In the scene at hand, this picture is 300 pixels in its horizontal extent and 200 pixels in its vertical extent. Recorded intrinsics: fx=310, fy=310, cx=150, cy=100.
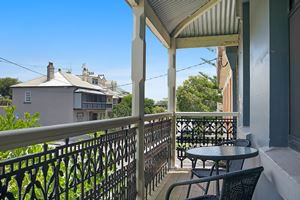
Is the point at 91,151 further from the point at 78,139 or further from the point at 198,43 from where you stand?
the point at 198,43

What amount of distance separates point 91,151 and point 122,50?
90.5ft

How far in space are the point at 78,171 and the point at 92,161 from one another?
0.21 m

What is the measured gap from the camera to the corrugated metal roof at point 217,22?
5402 millimetres

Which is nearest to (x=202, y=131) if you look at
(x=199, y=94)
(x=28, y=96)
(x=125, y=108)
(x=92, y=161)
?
(x=125, y=108)

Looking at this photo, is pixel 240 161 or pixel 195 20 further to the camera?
pixel 195 20

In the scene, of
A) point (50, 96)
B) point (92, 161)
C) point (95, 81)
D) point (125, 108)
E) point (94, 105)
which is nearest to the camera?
point (92, 161)

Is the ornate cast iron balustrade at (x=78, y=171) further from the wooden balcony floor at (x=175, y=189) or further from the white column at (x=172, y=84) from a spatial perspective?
the white column at (x=172, y=84)

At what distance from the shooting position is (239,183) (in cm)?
182

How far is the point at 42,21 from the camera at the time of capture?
2036 cm

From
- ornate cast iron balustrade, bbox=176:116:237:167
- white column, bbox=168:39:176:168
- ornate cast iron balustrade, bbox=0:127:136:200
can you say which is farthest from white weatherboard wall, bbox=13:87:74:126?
ornate cast iron balustrade, bbox=0:127:136:200

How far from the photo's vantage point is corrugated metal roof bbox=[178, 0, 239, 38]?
5.40 metres

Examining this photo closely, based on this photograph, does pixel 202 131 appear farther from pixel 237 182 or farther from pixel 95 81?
pixel 95 81

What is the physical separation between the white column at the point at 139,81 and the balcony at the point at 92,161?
0.9 inches

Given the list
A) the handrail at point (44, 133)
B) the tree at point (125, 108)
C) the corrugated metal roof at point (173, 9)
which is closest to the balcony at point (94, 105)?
the tree at point (125, 108)
